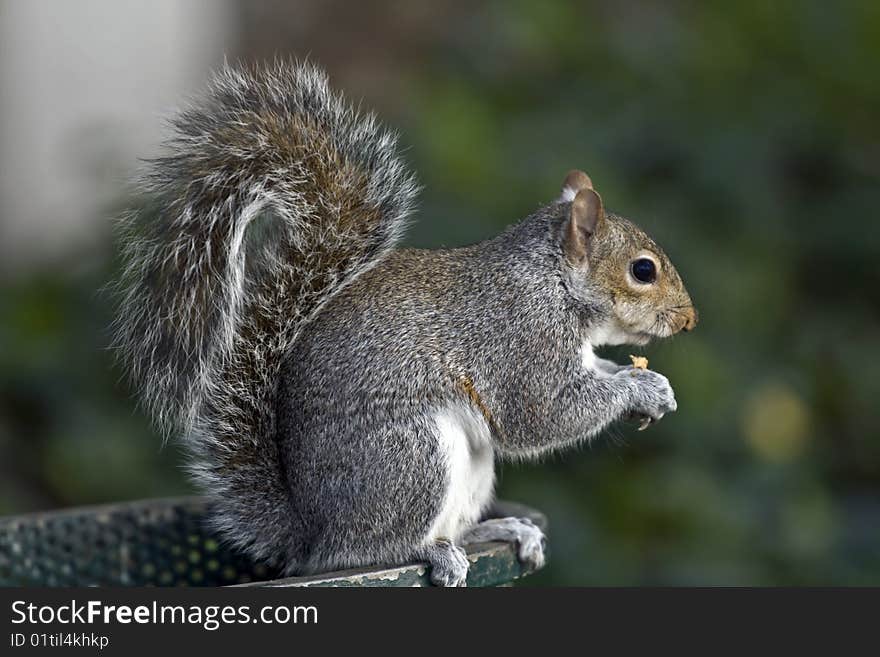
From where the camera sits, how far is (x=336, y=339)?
1294mm

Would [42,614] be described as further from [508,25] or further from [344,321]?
[508,25]

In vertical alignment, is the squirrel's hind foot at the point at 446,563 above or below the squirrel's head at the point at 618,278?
below

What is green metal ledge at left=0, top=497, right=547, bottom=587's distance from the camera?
1.44 metres

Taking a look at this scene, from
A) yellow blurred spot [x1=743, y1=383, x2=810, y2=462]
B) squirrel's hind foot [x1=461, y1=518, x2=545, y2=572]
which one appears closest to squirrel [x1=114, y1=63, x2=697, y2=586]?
squirrel's hind foot [x1=461, y1=518, x2=545, y2=572]

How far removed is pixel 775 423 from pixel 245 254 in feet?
4.59

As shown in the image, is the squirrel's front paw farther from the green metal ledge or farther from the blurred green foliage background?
the blurred green foliage background

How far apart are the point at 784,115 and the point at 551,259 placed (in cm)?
175

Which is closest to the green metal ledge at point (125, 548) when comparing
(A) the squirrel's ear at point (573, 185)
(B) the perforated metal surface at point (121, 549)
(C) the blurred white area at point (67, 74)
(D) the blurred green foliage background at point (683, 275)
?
(B) the perforated metal surface at point (121, 549)

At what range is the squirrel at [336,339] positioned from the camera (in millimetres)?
1263

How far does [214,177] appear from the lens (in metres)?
1.27

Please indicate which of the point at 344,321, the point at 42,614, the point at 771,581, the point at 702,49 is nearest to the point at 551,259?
the point at 344,321

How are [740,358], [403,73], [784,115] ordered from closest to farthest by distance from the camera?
[740,358] → [784,115] → [403,73]

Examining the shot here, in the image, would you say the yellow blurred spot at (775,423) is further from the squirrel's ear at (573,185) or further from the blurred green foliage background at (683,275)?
the squirrel's ear at (573,185)

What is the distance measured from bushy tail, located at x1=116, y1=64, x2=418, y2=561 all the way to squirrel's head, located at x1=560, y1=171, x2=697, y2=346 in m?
0.19
